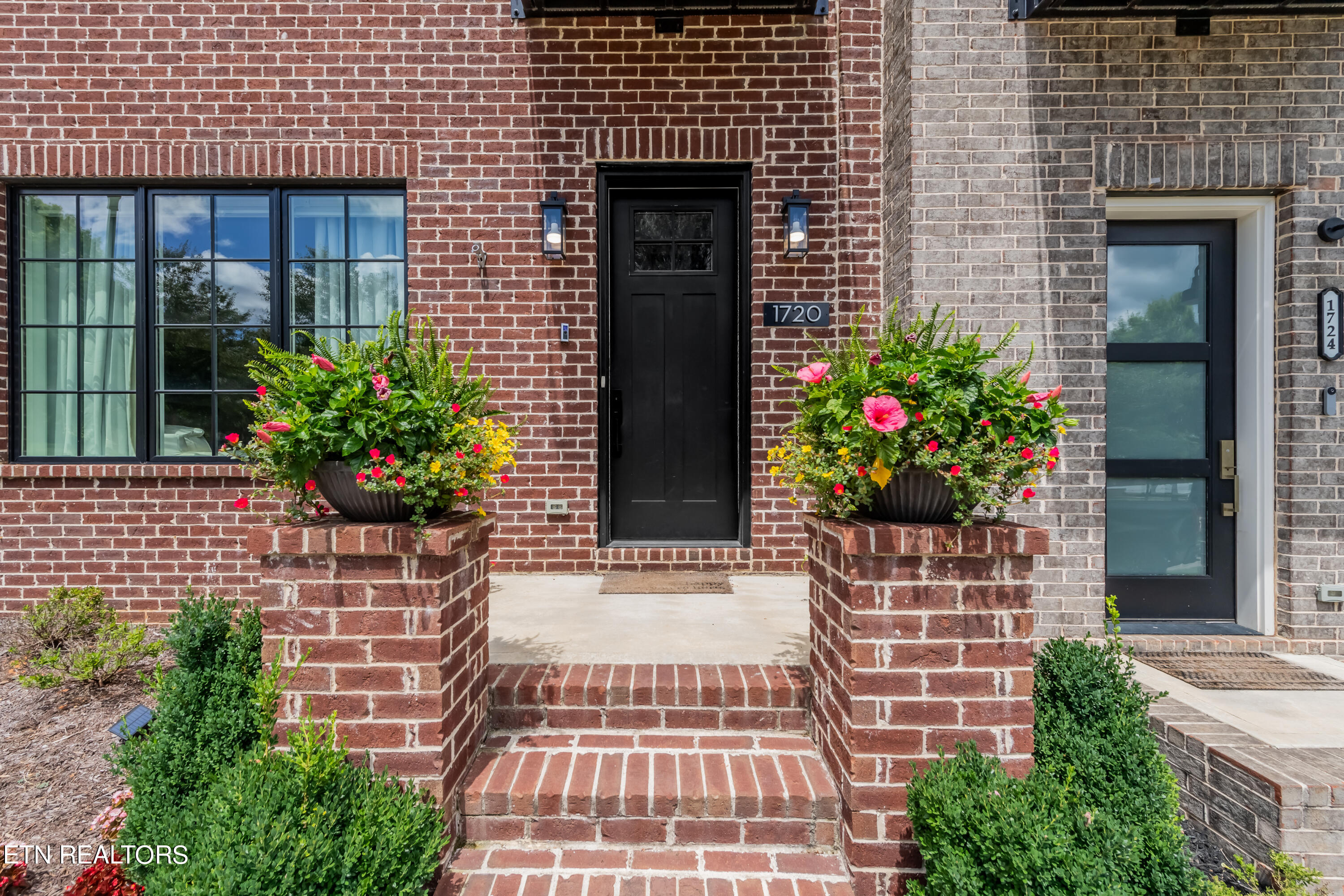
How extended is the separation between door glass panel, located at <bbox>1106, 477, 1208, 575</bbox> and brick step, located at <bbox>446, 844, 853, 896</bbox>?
8.44ft

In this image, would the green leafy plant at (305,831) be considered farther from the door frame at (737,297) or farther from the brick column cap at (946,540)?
the door frame at (737,297)

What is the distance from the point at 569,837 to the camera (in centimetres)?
190

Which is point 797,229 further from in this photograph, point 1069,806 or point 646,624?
point 1069,806

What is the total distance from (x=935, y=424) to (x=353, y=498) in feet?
5.51

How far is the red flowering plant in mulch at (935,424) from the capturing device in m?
1.69

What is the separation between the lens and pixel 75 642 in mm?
3137

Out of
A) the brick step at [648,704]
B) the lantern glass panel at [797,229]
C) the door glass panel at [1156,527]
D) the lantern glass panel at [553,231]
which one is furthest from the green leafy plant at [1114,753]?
the lantern glass panel at [553,231]

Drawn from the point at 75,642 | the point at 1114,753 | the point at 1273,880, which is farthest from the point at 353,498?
the point at 1273,880

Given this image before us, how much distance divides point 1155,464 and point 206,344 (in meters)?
5.80

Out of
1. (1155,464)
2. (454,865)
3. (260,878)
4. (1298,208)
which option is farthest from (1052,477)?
(260,878)

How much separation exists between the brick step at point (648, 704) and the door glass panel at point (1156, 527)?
7.49 feet

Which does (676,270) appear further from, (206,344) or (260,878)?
(260,878)

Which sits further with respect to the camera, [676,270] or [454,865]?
[676,270]

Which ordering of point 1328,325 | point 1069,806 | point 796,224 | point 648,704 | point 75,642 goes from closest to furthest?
1. point 1069,806
2. point 648,704
3. point 1328,325
4. point 75,642
5. point 796,224
